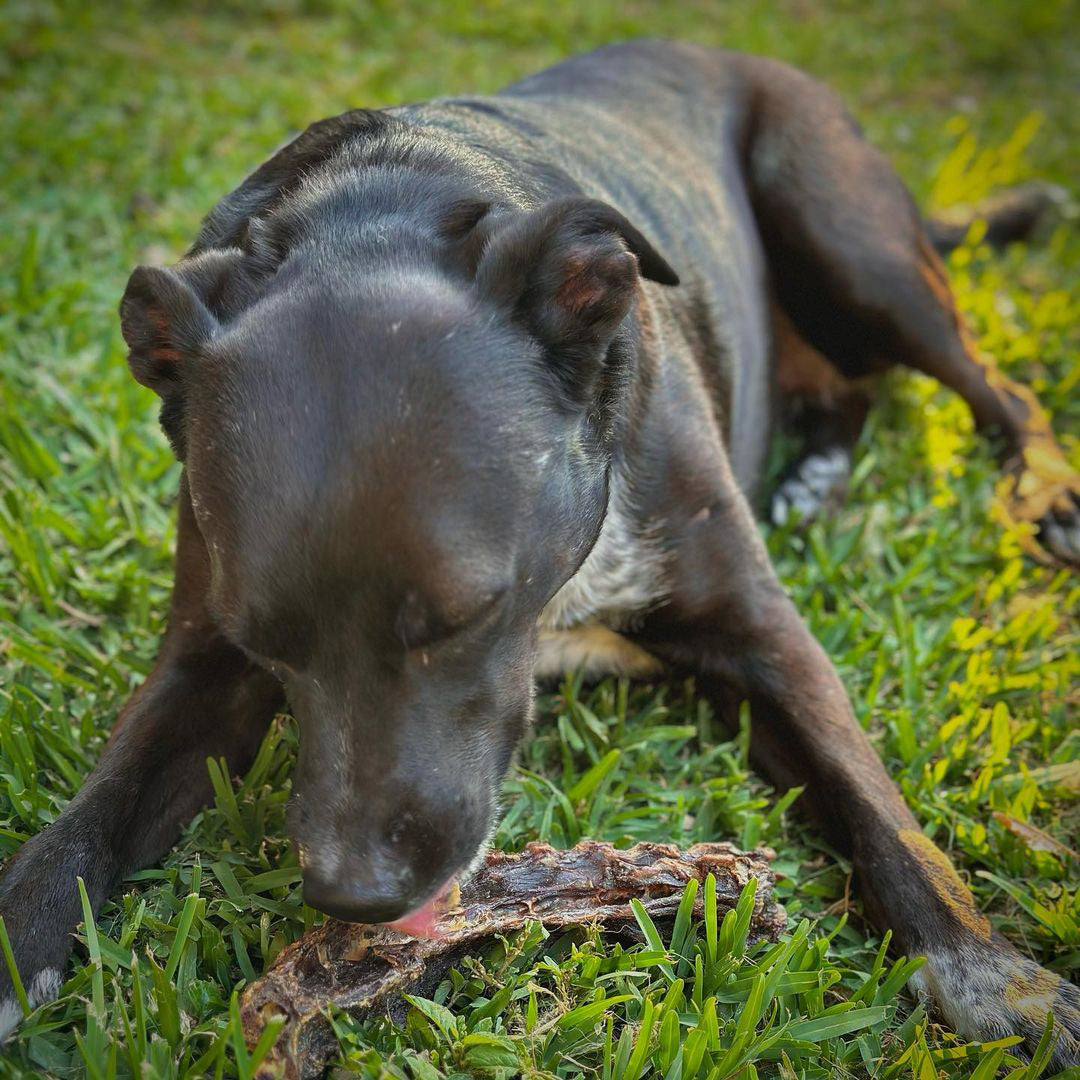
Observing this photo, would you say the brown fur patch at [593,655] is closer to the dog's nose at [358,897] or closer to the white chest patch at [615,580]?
the white chest patch at [615,580]

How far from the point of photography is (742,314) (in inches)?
147

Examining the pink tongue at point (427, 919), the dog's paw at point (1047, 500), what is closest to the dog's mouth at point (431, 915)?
the pink tongue at point (427, 919)

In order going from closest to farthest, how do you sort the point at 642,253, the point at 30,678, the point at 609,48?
the point at 642,253 < the point at 30,678 < the point at 609,48

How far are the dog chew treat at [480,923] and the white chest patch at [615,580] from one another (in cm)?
65

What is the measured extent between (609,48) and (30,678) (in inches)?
120

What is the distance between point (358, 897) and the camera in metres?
1.88

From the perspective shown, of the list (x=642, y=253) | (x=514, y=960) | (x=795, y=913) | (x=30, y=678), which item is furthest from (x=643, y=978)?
(x=30, y=678)

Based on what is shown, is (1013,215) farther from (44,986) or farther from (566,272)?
(44,986)

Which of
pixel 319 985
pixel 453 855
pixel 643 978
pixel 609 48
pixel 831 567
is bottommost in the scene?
pixel 831 567

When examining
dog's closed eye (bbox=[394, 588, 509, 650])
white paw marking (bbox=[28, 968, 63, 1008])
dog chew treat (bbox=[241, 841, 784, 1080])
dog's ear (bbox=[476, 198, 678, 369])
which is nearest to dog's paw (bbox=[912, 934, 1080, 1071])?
dog chew treat (bbox=[241, 841, 784, 1080])

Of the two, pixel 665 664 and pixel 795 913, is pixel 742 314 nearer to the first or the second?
pixel 665 664

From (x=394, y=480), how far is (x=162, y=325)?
68 centimetres

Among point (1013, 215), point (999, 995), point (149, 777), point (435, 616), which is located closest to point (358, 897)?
point (435, 616)

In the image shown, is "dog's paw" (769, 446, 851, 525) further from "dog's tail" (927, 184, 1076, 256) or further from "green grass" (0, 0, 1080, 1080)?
"dog's tail" (927, 184, 1076, 256)
